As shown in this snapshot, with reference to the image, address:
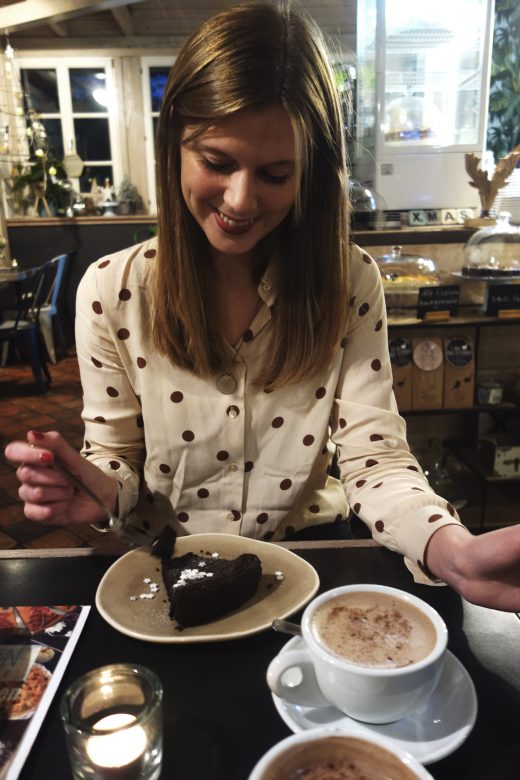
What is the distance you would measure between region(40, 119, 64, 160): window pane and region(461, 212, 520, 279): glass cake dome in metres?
5.83

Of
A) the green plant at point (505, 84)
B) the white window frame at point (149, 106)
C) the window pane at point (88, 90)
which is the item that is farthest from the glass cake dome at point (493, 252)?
the window pane at point (88, 90)

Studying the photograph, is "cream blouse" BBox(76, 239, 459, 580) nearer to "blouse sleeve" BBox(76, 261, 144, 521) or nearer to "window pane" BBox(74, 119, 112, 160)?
"blouse sleeve" BBox(76, 261, 144, 521)

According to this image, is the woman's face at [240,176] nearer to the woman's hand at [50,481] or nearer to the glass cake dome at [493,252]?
the woman's hand at [50,481]

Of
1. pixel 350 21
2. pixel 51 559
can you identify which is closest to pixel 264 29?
pixel 51 559

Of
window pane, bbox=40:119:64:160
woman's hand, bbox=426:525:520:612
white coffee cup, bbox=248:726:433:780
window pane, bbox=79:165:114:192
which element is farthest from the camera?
window pane, bbox=79:165:114:192

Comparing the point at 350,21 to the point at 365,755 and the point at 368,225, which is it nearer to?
the point at 368,225

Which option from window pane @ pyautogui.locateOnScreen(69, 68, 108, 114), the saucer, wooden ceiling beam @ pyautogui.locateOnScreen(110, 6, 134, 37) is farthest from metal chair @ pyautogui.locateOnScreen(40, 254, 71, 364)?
the saucer

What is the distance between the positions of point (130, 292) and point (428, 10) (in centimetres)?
307

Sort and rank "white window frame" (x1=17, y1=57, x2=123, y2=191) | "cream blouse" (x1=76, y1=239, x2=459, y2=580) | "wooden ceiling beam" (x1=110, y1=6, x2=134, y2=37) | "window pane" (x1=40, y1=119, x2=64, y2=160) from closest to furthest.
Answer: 1. "cream blouse" (x1=76, y1=239, x2=459, y2=580)
2. "wooden ceiling beam" (x1=110, y1=6, x2=134, y2=37)
3. "white window frame" (x1=17, y1=57, x2=123, y2=191)
4. "window pane" (x1=40, y1=119, x2=64, y2=160)

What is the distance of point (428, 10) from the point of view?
3.32 meters

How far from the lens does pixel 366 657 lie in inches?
23.5

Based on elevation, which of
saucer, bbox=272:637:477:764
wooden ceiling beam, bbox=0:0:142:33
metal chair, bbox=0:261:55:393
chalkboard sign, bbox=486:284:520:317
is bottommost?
metal chair, bbox=0:261:55:393

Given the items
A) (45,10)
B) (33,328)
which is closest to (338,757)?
(33,328)

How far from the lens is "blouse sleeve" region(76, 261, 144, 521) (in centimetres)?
117
